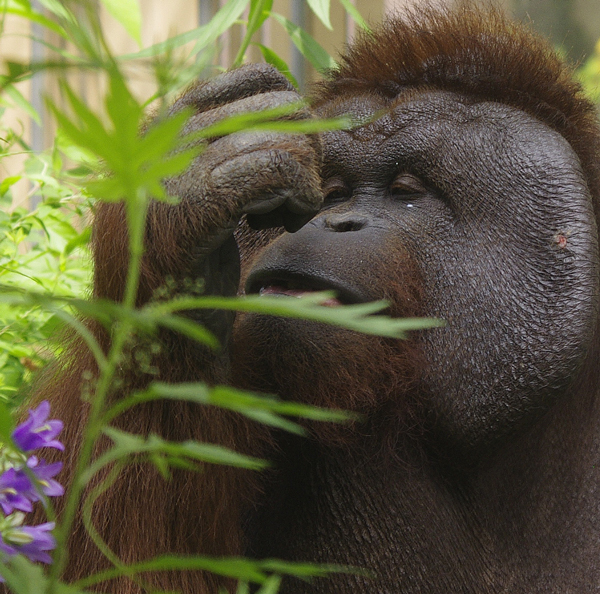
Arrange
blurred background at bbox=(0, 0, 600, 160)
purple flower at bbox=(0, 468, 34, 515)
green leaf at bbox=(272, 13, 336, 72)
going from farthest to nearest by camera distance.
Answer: blurred background at bbox=(0, 0, 600, 160) < green leaf at bbox=(272, 13, 336, 72) < purple flower at bbox=(0, 468, 34, 515)

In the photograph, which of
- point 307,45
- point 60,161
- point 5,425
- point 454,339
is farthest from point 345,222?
point 60,161

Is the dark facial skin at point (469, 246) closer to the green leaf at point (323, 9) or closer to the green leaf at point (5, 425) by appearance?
the green leaf at point (323, 9)

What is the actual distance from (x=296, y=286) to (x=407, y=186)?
256 millimetres

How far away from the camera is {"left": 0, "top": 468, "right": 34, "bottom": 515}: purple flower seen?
1.68ft

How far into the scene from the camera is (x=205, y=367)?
3.33 feet

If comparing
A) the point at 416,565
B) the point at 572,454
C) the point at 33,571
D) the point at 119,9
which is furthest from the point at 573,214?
the point at 33,571

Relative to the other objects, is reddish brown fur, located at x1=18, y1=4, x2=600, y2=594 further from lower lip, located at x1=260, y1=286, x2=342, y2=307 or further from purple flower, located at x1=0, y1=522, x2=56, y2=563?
purple flower, located at x1=0, y1=522, x2=56, y2=563

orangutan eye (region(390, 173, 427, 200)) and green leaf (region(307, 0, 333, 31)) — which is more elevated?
green leaf (region(307, 0, 333, 31))

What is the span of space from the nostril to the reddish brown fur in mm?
176

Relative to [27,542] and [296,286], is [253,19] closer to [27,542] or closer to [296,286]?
[296,286]

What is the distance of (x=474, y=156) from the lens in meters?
1.21

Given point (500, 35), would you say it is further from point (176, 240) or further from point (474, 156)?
point (176, 240)

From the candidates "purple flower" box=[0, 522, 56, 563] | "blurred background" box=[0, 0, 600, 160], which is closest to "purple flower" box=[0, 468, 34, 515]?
"purple flower" box=[0, 522, 56, 563]

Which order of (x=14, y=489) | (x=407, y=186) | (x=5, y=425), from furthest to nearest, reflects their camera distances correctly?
(x=407, y=186) < (x=14, y=489) < (x=5, y=425)
